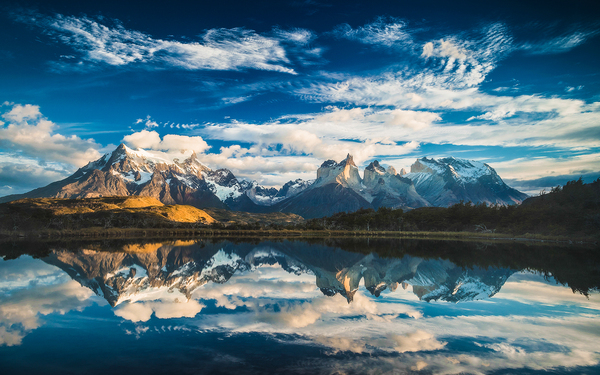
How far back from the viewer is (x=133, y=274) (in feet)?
108

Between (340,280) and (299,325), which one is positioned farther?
(340,280)

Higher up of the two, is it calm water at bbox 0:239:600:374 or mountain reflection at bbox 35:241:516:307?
calm water at bbox 0:239:600:374

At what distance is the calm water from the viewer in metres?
11.2

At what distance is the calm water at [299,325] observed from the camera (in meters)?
11.2

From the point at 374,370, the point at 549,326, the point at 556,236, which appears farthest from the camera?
the point at 556,236

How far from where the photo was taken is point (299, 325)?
15680 millimetres

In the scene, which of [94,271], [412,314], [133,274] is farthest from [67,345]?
[94,271]

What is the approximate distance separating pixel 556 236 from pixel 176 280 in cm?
12029

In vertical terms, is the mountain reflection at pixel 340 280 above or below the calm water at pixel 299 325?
below

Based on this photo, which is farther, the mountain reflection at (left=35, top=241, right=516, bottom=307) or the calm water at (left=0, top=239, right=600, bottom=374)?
the mountain reflection at (left=35, top=241, right=516, bottom=307)

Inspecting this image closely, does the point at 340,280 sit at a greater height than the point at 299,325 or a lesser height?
lesser

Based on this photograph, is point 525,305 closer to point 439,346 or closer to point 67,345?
point 439,346

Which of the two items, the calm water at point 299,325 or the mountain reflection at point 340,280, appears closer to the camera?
the calm water at point 299,325

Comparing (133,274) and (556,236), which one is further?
(556,236)
